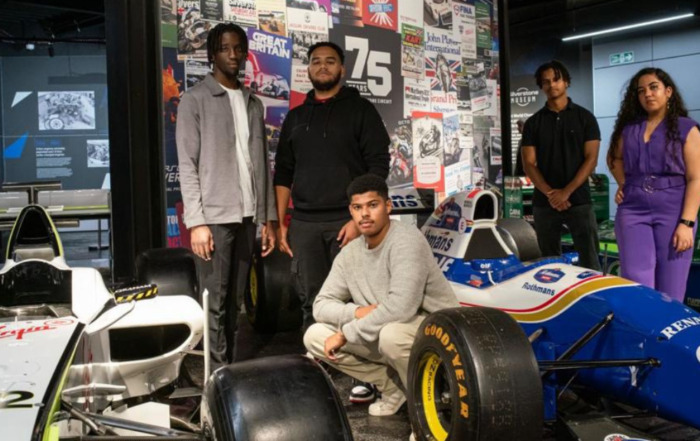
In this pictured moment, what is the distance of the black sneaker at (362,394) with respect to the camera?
3.93m

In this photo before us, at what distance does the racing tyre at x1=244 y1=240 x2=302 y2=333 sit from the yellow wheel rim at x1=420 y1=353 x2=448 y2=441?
2.69 meters

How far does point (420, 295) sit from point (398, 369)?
36 cm

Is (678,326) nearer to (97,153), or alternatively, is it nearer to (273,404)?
(273,404)

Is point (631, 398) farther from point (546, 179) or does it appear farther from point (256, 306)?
point (256, 306)

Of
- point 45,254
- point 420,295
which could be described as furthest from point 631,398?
point 45,254

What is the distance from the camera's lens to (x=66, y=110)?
1345 centimetres

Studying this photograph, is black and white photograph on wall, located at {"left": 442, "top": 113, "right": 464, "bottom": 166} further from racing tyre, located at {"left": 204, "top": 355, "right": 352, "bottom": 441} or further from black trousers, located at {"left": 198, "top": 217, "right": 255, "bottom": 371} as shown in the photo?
racing tyre, located at {"left": 204, "top": 355, "right": 352, "bottom": 441}

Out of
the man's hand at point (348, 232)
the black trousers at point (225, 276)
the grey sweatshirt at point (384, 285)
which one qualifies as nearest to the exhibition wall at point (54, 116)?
the black trousers at point (225, 276)

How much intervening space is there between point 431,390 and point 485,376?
49cm

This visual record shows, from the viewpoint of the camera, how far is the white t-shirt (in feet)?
13.1

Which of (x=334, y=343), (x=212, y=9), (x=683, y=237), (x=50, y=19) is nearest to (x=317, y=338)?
Answer: (x=334, y=343)

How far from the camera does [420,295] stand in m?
3.30

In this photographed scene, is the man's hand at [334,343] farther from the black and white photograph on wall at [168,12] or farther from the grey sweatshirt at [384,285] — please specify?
the black and white photograph on wall at [168,12]

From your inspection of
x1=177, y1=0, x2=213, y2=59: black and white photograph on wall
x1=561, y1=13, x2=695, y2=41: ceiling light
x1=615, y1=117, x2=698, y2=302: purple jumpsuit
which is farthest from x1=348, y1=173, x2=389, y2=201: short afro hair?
x1=561, y1=13, x2=695, y2=41: ceiling light
